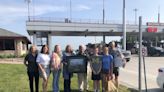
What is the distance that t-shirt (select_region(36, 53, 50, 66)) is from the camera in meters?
11.6

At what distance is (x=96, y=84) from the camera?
486 inches

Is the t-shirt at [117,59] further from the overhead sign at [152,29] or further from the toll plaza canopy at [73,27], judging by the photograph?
the overhead sign at [152,29]

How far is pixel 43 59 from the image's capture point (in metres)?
11.6

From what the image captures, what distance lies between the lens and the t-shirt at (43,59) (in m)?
11.6

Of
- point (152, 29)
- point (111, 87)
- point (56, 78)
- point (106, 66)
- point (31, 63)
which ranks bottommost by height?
point (111, 87)

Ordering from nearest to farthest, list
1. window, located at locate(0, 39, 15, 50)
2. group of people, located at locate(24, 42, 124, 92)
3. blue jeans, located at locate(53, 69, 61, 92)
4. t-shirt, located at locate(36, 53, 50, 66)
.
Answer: t-shirt, located at locate(36, 53, 50, 66) → group of people, located at locate(24, 42, 124, 92) → blue jeans, located at locate(53, 69, 61, 92) → window, located at locate(0, 39, 15, 50)

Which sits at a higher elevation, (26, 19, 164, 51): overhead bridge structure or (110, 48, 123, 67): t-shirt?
(26, 19, 164, 51): overhead bridge structure

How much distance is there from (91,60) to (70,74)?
2.81ft

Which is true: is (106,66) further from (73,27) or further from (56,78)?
(73,27)

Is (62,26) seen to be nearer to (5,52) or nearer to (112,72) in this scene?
(5,52)

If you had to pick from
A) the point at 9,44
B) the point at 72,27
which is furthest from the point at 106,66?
the point at 72,27

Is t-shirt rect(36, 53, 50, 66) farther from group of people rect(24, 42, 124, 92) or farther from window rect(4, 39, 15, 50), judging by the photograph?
window rect(4, 39, 15, 50)

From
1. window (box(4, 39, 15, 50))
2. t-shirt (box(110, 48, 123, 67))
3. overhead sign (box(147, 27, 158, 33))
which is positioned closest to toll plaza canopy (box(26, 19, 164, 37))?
overhead sign (box(147, 27, 158, 33))

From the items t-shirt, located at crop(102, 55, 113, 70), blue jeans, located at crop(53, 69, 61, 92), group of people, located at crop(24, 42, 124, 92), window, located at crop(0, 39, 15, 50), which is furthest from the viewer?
window, located at crop(0, 39, 15, 50)
